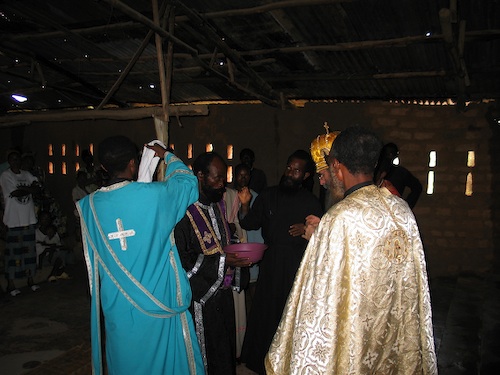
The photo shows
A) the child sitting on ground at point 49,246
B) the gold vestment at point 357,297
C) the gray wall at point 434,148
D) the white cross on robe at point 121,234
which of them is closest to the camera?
the gold vestment at point 357,297

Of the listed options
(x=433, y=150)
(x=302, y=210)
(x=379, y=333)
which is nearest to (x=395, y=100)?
(x=433, y=150)

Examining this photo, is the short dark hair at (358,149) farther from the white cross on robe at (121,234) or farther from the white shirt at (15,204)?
the white shirt at (15,204)

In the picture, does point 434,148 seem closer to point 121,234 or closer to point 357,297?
point 357,297

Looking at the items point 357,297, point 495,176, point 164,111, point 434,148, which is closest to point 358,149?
point 357,297

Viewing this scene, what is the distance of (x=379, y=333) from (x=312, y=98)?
617 cm

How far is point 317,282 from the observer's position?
1.98 meters

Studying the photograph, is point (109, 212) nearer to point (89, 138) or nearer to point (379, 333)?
point (379, 333)

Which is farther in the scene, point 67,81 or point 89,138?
point 89,138

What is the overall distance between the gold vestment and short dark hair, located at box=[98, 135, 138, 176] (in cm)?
134

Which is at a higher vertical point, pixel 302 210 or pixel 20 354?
pixel 302 210

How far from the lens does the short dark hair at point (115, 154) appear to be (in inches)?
101

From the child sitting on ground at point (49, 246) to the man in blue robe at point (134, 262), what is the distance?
5.46m

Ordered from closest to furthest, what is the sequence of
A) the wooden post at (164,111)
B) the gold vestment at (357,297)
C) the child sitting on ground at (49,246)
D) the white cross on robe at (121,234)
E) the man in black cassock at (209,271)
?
1. the gold vestment at (357,297)
2. the white cross on robe at (121,234)
3. the man in black cassock at (209,271)
4. the wooden post at (164,111)
5. the child sitting on ground at (49,246)

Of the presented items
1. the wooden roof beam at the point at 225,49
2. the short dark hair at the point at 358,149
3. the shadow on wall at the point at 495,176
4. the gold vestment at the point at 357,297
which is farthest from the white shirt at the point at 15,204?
the shadow on wall at the point at 495,176
